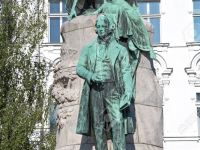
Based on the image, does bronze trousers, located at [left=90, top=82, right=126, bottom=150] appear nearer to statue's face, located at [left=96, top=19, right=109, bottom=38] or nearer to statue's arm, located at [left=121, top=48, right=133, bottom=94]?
statue's arm, located at [left=121, top=48, right=133, bottom=94]

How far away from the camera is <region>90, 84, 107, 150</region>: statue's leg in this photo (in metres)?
10.7

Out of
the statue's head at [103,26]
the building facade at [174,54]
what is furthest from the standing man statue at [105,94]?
the building facade at [174,54]

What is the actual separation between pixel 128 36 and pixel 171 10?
930 inches

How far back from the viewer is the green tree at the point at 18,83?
20.5 metres

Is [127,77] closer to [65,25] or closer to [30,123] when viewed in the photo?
[65,25]

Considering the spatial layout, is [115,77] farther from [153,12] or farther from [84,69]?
[153,12]

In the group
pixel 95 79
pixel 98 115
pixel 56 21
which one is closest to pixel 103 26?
pixel 95 79

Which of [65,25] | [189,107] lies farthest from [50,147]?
[189,107]

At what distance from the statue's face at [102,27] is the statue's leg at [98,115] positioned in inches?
34.3

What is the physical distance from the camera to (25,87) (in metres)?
22.2

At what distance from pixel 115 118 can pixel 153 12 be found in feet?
83.0

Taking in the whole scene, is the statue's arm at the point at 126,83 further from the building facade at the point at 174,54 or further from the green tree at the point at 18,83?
the building facade at the point at 174,54

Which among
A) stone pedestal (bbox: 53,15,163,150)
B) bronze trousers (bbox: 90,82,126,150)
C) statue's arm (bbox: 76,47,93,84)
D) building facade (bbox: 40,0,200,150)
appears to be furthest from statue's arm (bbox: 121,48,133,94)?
building facade (bbox: 40,0,200,150)

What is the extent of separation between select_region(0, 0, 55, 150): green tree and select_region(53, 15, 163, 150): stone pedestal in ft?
25.1
